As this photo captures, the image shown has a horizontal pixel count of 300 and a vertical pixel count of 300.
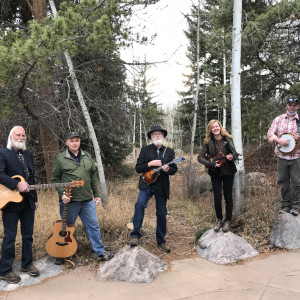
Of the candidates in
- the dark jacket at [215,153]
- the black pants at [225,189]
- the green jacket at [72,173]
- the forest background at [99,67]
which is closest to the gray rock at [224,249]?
the black pants at [225,189]

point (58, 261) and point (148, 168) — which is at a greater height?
point (148, 168)

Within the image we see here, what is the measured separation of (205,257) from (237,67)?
372 centimetres

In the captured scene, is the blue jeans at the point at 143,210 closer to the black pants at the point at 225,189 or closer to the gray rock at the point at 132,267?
the gray rock at the point at 132,267

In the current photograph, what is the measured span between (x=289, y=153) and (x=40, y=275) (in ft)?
14.6

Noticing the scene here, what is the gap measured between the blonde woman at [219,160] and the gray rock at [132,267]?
52.4 inches

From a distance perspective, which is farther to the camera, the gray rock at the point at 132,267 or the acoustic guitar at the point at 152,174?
the acoustic guitar at the point at 152,174

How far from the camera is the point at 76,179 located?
13.2 feet

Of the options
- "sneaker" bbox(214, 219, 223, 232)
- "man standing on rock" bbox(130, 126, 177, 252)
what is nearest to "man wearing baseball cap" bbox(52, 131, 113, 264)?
"man standing on rock" bbox(130, 126, 177, 252)

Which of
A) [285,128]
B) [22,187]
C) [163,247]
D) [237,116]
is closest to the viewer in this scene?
[22,187]

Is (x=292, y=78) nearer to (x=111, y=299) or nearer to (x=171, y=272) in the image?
(x=171, y=272)

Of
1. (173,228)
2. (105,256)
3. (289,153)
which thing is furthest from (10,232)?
(289,153)

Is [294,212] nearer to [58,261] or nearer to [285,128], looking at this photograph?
[285,128]

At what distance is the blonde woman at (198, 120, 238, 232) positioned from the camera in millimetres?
4551

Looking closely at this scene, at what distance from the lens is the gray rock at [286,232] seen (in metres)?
4.50
